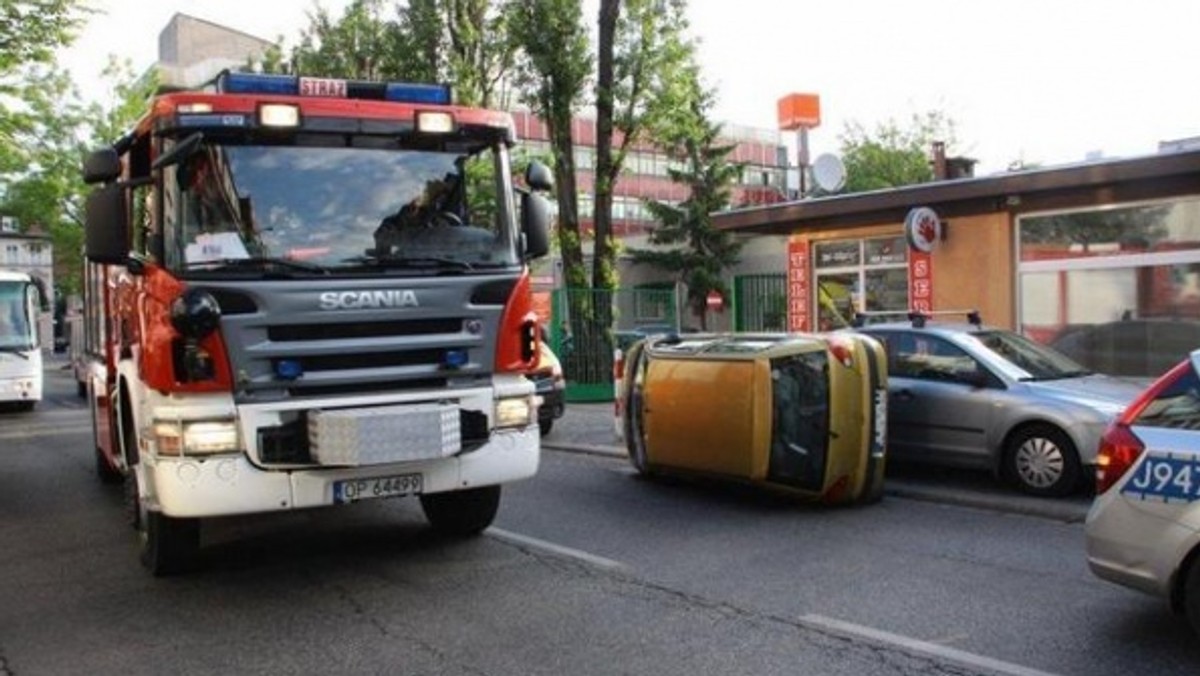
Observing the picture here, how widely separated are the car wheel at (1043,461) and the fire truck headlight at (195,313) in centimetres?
679

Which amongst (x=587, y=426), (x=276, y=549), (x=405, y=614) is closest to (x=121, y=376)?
(x=276, y=549)

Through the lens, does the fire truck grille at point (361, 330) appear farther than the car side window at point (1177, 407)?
Yes

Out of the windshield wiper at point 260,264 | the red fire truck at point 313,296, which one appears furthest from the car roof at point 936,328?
the windshield wiper at point 260,264

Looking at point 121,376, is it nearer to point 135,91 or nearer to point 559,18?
point 559,18

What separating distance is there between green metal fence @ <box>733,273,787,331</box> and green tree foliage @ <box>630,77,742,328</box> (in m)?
19.2

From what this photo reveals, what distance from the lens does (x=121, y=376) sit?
754 cm

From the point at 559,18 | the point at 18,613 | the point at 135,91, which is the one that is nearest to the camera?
the point at 18,613

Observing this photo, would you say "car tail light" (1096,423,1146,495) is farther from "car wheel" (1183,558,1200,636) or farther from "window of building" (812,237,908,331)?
"window of building" (812,237,908,331)

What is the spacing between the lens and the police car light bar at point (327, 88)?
6.68m

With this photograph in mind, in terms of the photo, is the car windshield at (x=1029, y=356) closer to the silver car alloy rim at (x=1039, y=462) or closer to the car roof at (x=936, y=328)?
the car roof at (x=936, y=328)

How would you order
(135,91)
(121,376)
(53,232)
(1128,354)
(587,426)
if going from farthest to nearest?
(53,232) < (135,91) < (587,426) < (1128,354) < (121,376)

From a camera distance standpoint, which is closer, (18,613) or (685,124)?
(18,613)

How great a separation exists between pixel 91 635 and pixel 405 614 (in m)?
1.63

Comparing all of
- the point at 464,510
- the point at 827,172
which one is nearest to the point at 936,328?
the point at 464,510
